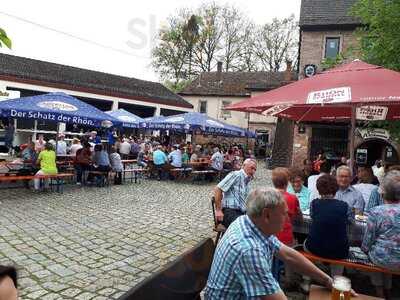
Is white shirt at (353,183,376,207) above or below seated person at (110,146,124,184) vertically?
above

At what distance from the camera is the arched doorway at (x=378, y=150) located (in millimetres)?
21219

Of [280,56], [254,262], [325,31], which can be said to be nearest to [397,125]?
[254,262]

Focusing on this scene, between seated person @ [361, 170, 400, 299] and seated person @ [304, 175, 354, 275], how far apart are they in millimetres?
269

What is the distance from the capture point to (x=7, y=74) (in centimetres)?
2455

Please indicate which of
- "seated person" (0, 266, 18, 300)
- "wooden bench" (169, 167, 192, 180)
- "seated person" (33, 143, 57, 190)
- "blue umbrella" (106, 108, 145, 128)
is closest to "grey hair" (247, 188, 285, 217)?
"seated person" (0, 266, 18, 300)

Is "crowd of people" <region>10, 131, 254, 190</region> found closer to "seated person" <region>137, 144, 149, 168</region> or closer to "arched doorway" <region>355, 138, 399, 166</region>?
"seated person" <region>137, 144, 149, 168</region>

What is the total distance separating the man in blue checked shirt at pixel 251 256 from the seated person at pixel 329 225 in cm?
209

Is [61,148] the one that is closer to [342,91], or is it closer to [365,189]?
[365,189]

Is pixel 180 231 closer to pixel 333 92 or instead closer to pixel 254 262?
pixel 333 92

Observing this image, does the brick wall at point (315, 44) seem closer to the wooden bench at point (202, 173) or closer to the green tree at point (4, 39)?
the wooden bench at point (202, 173)

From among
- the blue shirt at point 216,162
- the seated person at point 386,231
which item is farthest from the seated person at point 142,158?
the seated person at point 386,231

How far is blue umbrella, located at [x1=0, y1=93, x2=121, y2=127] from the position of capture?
10531 mm

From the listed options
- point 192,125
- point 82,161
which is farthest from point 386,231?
point 192,125

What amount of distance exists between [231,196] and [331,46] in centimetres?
2008
